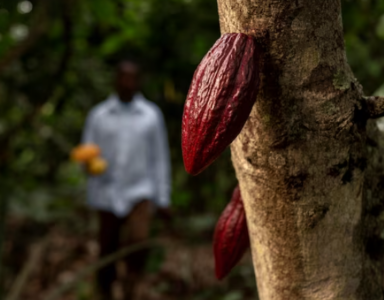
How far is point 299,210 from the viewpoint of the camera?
46cm

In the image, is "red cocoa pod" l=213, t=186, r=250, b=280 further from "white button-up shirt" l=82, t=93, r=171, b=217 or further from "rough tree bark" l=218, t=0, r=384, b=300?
"white button-up shirt" l=82, t=93, r=171, b=217

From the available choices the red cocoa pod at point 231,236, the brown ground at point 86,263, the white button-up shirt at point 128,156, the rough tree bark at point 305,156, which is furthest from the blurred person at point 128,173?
the rough tree bark at point 305,156

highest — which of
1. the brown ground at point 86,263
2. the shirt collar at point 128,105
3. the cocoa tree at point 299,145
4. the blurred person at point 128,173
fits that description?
the cocoa tree at point 299,145

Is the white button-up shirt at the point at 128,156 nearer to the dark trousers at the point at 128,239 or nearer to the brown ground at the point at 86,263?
the dark trousers at the point at 128,239

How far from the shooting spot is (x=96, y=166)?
2.68m

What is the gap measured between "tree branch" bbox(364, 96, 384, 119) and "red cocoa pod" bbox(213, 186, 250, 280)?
0.65 ft

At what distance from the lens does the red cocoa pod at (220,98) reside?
403 mm

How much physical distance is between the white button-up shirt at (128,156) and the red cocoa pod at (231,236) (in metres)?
2.17

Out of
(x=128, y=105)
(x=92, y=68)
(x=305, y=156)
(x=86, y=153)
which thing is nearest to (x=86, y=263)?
(x=86, y=153)

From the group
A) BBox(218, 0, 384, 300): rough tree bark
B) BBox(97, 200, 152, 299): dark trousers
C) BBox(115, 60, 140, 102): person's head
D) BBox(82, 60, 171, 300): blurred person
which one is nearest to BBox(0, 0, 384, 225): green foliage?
BBox(115, 60, 140, 102): person's head

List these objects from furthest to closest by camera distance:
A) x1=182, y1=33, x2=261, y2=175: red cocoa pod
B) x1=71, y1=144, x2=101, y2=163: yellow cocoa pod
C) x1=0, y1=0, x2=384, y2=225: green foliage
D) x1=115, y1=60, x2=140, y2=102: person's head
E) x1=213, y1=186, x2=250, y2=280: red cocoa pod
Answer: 1. x1=115, y1=60, x2=140, y2=102: person's head
2. x1=71, y1=144, x2=101, y2=163: yellow cocoa pod
3. x1=0, y1=0, x2=384, y2=225: green foliage
4. x1=213, y1=186, x2=250, y2=280: red cocoa pod
5. x1=182, y1=33, x2=261, y2=175: red cocoa pod

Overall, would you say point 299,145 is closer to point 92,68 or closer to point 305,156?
point 305,156

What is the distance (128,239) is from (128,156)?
1.57 feet

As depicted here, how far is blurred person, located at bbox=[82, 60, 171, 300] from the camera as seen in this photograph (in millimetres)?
2758
